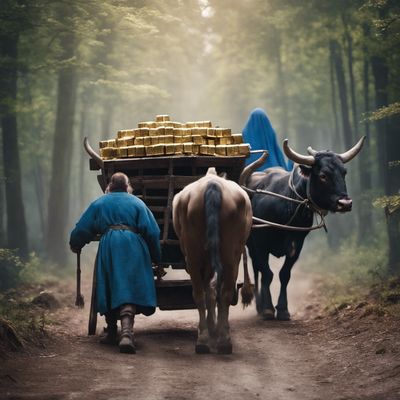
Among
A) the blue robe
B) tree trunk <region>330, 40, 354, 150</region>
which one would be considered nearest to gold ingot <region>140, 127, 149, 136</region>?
the blue robe

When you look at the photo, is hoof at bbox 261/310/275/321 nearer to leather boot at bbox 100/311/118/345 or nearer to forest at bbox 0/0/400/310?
forest at bbox 0/0/400/310

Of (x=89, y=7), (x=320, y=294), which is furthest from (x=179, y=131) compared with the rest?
(x=89, y=7)

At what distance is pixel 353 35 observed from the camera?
21.8 metres

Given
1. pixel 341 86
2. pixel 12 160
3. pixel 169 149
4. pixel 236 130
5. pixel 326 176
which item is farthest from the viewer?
pixel 236 130

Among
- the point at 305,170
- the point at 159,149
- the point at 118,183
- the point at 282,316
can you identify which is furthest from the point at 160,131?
the point at 282,316

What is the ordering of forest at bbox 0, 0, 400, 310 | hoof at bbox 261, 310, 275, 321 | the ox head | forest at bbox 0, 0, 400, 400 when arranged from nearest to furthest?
forest at bbox 0, 0, 400, 400, the ox head, hoof at bbox 261, 310, 275, 321, forest at bbox 0, 0, 400, 310

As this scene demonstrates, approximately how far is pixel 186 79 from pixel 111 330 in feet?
93.9

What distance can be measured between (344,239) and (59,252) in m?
9.38

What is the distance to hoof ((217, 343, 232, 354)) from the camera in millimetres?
8570

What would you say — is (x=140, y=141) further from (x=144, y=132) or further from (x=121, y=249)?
(x=121, y=249)

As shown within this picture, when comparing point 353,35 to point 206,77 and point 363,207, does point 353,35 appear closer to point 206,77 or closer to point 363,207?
point 363,207

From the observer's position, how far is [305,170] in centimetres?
1133

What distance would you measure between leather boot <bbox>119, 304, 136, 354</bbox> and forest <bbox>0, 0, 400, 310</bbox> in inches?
144

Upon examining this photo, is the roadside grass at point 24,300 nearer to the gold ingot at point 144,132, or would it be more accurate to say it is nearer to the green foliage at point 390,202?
the gold ingot at point 144,132
